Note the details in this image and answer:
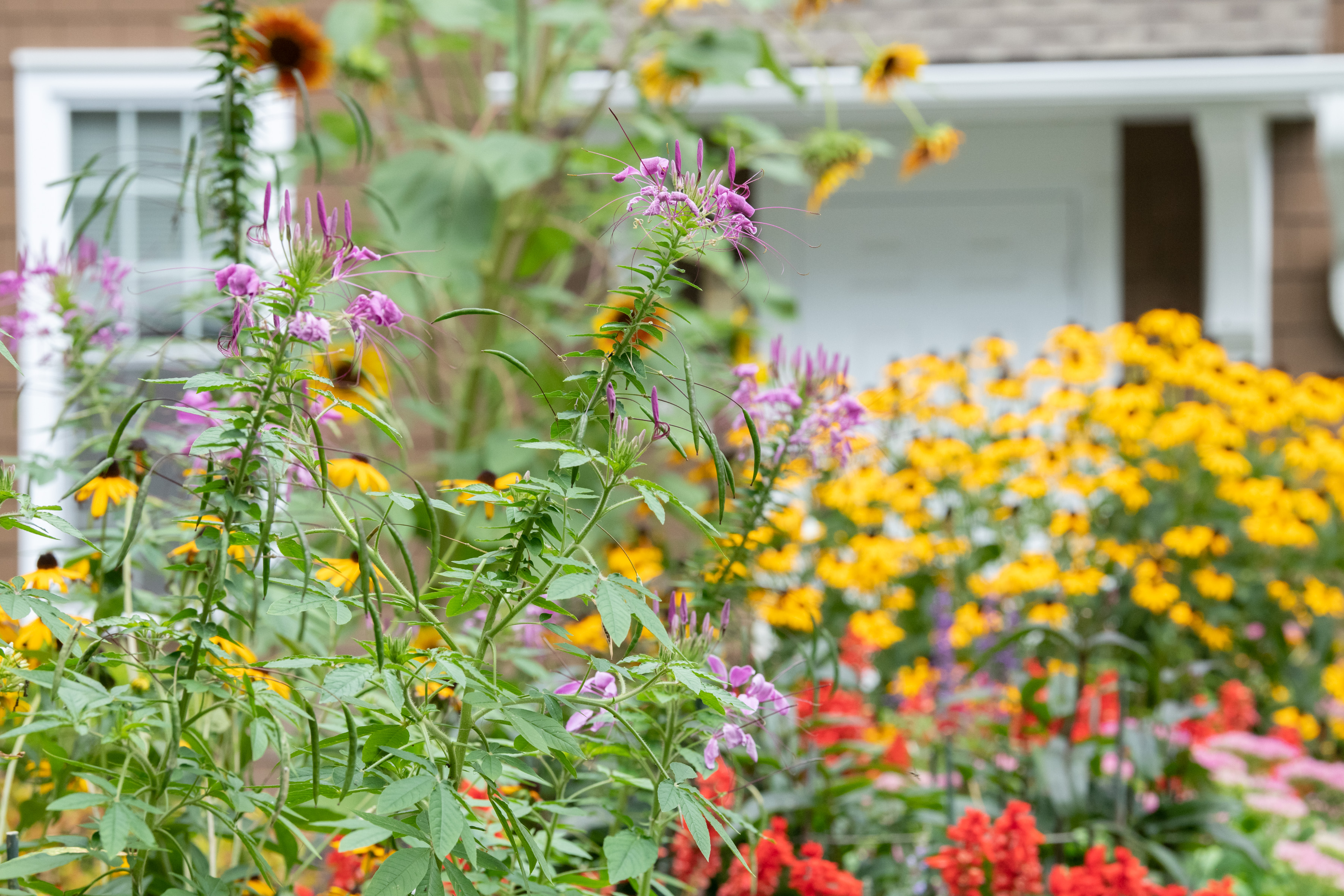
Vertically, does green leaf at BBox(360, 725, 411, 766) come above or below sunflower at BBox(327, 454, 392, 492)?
below

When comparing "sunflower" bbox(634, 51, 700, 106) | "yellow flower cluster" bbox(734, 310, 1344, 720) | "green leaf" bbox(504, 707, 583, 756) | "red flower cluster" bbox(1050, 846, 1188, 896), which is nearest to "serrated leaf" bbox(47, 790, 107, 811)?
"green leaf" bbox(504, 707, 583, 756)

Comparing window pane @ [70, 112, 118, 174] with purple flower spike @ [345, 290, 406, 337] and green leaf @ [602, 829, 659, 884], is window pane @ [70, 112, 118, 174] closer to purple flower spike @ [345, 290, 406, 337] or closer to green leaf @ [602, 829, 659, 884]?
purple flower spike @ [345, 290, 406, 337]

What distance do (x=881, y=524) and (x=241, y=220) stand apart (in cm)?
199

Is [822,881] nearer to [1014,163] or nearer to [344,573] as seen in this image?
[344,573]

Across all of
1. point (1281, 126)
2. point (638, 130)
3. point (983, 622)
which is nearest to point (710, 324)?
point (638, 130)

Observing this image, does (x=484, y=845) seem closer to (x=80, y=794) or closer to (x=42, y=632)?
(x=80, y=794)

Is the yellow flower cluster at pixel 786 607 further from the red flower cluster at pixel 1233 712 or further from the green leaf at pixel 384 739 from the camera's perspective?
the red flower cluster at pixel 1233 712

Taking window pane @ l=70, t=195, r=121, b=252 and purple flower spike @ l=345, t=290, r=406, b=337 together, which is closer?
purple flower spike @ l=345, t=290, r=406, b=337

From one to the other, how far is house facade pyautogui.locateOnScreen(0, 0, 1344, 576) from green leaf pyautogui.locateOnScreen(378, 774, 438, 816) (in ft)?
10.1

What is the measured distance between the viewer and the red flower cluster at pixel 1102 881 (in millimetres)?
1303

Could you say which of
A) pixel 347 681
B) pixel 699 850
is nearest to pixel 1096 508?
pixel 699 850

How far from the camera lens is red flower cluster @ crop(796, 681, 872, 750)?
5.63 feet

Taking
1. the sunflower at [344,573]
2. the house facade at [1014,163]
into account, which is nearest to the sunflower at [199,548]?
the sunflower at [344,573]

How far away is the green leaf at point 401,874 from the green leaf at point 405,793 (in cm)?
4
